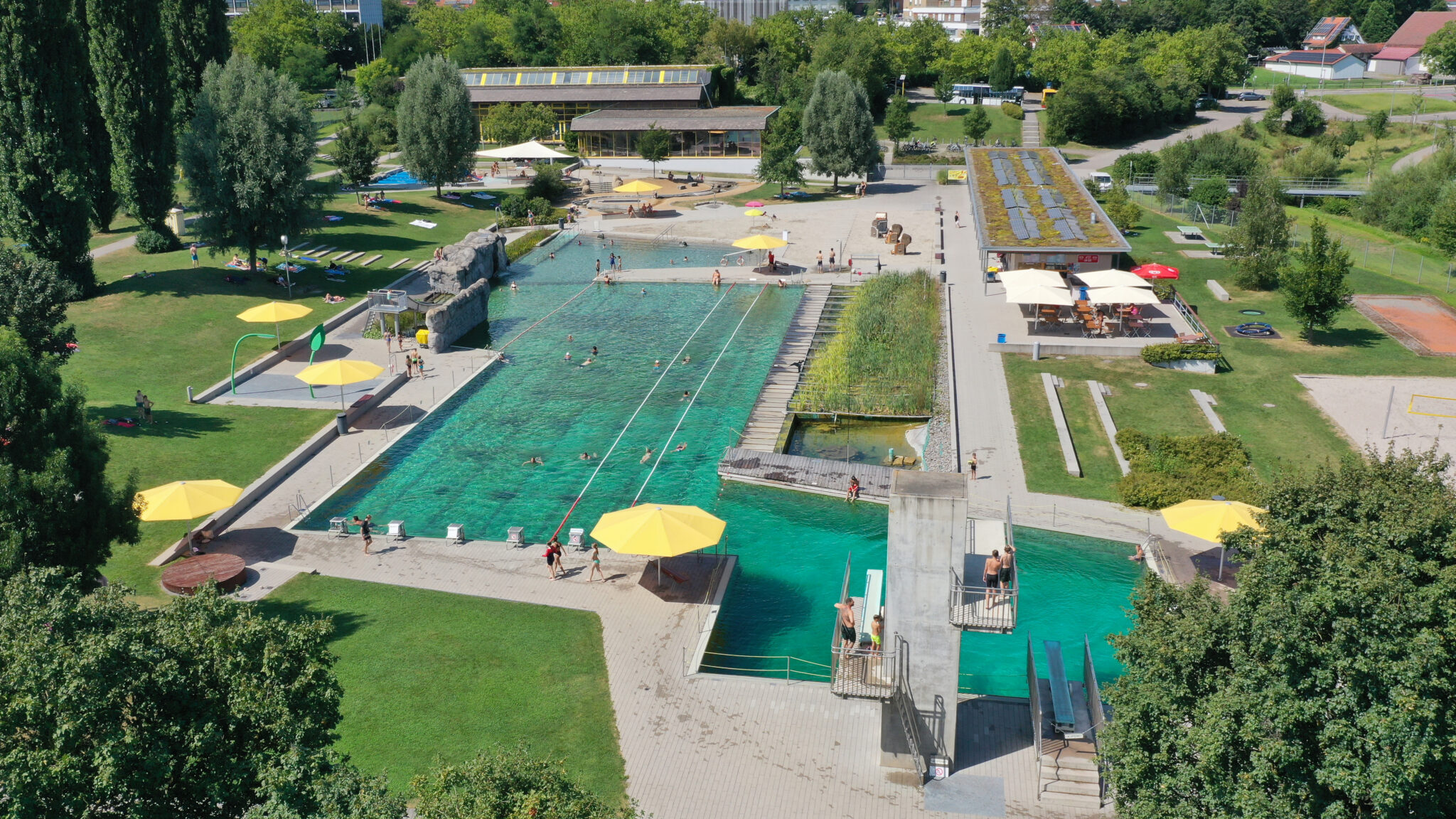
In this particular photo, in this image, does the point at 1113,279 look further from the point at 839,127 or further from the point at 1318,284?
the point at 839,127

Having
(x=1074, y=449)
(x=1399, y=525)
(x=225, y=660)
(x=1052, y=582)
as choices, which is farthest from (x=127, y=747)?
(x=1074, y=449)

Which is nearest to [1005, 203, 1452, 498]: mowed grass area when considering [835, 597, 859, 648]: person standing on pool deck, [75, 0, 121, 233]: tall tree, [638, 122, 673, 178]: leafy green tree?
[835, 597, 859, 648]: person standing on pool deck

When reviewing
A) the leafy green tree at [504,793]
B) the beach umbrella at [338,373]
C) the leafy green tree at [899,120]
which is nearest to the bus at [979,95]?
the leafy green tree at [899,120]

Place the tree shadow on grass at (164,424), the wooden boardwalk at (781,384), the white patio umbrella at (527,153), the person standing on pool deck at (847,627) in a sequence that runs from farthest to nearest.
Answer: the white patio umbrella at (527,153)
the wooden boardwalk at (781,384)
the tree shadow on grass at (164,424)
the person standing on pool deck at (847,627)

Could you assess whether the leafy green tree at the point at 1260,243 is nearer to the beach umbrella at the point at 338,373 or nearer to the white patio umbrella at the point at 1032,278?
the white patio umbrella at the point at 1032,278

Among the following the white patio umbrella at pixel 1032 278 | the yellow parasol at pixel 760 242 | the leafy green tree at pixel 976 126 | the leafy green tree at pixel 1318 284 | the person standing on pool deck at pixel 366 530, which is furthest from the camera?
the leafy green tree at pixel 976 126

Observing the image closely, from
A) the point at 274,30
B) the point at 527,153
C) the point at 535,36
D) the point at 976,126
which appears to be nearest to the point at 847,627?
the point at 527,153
